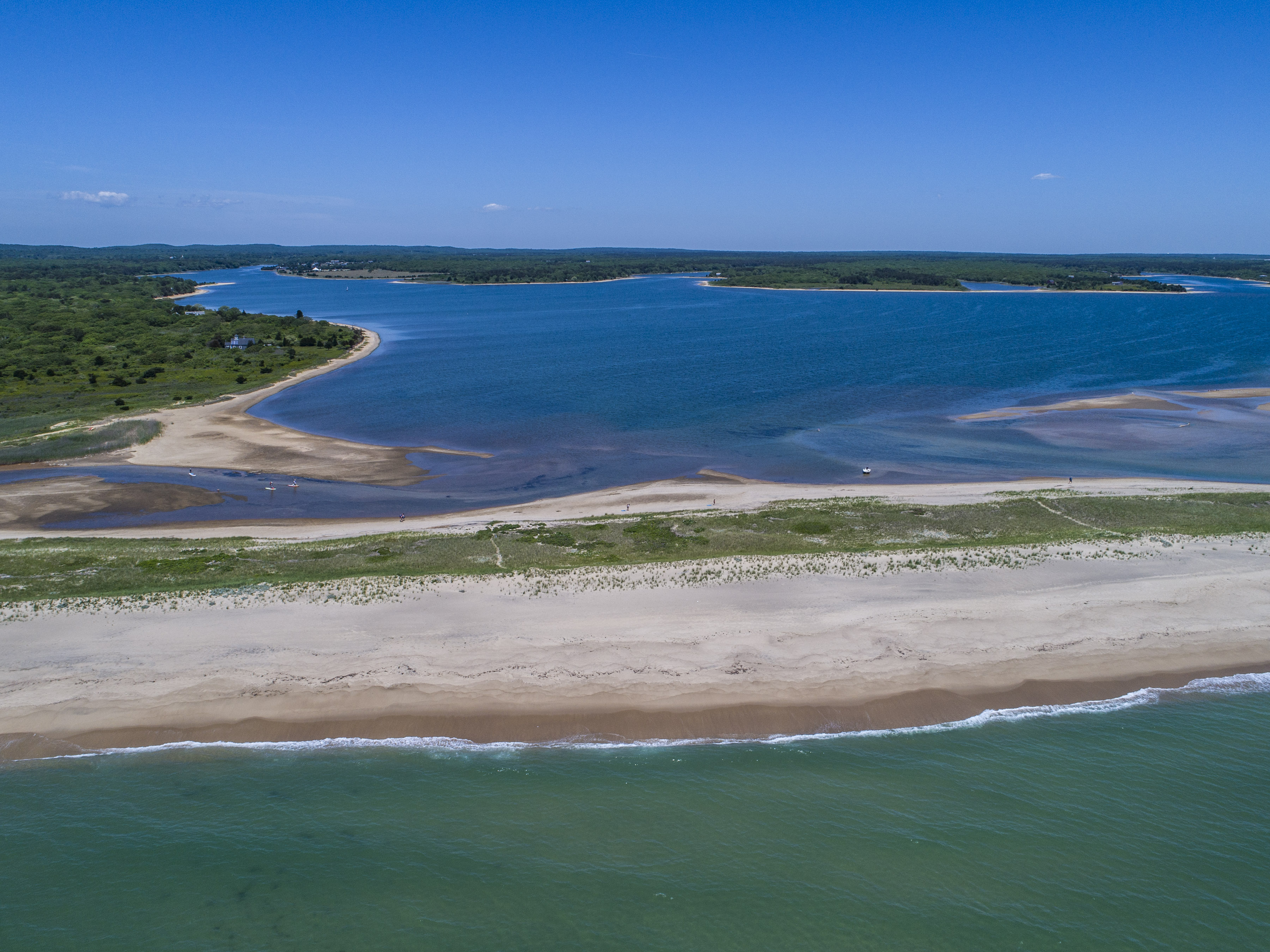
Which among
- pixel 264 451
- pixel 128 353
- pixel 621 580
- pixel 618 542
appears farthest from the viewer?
pixel 128 353

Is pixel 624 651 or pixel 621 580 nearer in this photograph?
pixel 624 651

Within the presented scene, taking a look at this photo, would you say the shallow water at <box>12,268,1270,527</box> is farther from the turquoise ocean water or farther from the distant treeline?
the turquoise ocean water

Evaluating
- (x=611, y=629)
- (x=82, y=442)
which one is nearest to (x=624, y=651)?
(x=611, y=629)

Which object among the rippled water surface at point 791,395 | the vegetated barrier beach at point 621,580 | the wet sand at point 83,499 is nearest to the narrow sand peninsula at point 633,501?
the wet sand at point 83,499

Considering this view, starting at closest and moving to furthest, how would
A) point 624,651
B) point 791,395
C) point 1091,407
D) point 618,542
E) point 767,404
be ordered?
point 624,651 → point 618,542 → point 1091,407 → point 767,404 → point 791,395

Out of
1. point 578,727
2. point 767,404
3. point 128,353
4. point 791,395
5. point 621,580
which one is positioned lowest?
point 578,727

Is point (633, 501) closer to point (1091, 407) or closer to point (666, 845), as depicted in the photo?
point (666, 845)

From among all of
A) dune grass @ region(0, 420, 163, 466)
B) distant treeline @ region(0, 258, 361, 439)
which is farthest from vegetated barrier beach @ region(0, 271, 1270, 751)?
distant treeline @ region(0, 258, 361, 439)

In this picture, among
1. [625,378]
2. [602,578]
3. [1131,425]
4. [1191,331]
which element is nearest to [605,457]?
[602,578]

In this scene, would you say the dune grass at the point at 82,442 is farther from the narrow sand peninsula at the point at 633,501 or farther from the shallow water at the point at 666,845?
the shallow water at the point at 666,845
